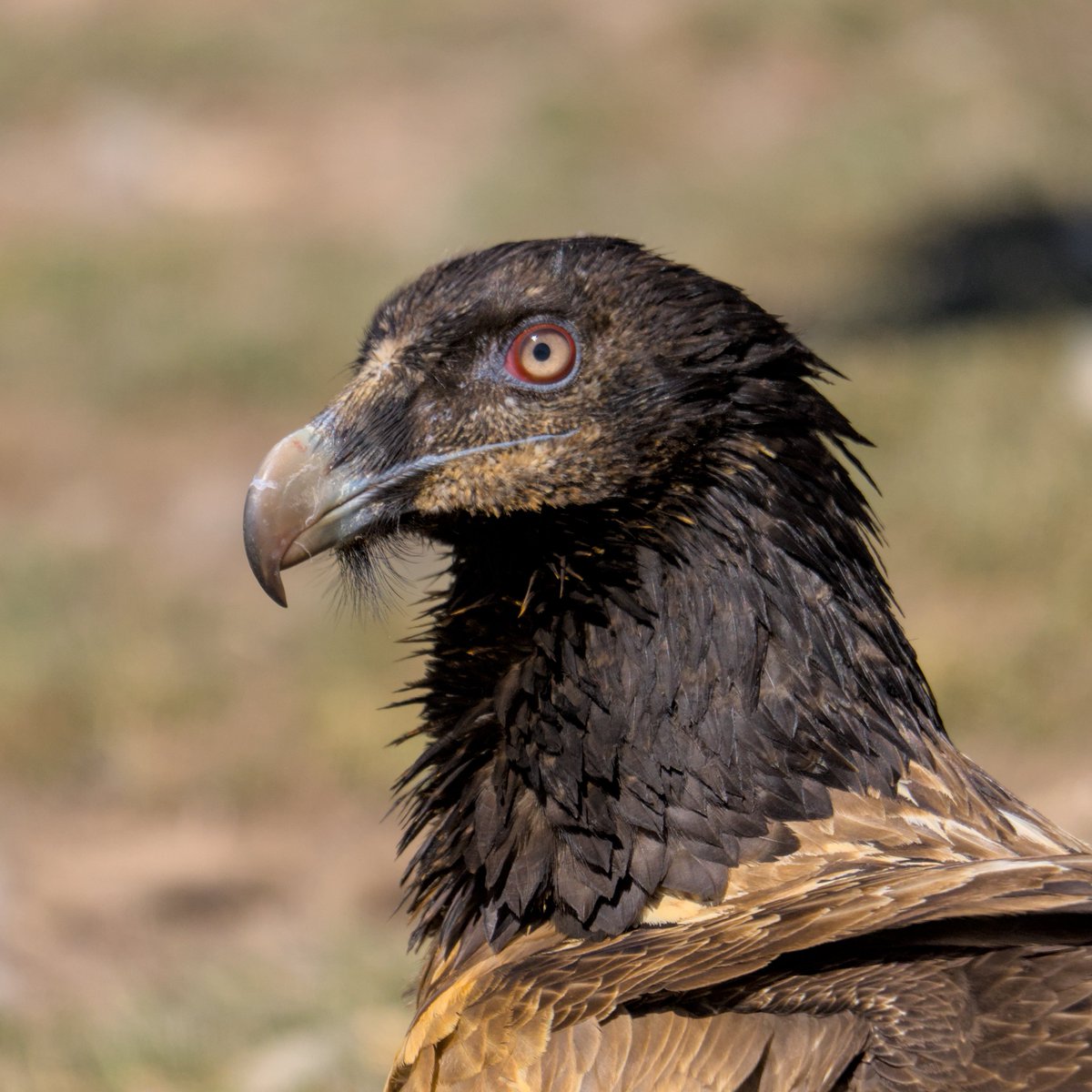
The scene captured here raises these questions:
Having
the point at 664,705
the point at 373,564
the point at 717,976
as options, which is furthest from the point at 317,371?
the point at 717,976

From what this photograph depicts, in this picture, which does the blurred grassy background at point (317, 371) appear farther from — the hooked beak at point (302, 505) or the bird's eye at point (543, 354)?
the bird's eye at point (543, 354)

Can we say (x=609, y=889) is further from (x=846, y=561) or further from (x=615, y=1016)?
(x=846, y=561)

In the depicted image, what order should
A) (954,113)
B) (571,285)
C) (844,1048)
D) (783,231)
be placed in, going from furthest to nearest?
(954,113)
(783,231)
(571,285)
(844,1048)

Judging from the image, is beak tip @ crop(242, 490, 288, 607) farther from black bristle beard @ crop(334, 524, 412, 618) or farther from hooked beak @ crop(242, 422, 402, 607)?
black bristle beard @ crop(334, 524, 412, 618)

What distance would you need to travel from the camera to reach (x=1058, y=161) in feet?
47.6

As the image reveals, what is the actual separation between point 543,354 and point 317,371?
29.7ft

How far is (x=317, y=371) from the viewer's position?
40.0 feet

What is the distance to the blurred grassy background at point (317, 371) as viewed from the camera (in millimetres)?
6777

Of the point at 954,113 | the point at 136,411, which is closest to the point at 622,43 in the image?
the point at 954,113

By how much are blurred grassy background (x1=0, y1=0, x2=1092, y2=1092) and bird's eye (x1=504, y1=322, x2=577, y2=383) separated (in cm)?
214

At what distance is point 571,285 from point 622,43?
44.2 ft

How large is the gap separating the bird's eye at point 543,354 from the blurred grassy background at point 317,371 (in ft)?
7.02

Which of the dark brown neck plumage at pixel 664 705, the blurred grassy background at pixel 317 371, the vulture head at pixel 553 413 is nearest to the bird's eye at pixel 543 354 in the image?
the vulture head at pixel 553 413

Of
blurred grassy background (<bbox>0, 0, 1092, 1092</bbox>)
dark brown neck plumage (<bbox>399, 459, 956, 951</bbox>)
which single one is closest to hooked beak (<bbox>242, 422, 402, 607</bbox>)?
dark brown neck plumage (<bbox>399, 459, 956, 951</bbox>)
